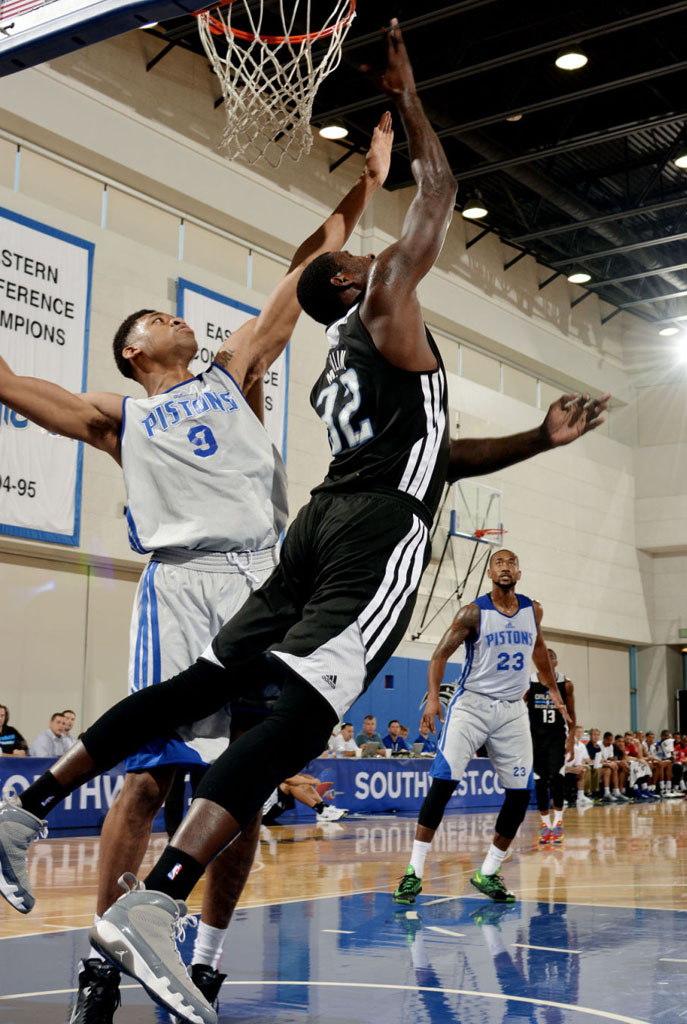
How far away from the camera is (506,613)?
305 inches

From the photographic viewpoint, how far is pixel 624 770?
75.3 feet

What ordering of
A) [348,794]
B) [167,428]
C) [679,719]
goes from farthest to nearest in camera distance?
[679,719]
[348,794]
[167,428]

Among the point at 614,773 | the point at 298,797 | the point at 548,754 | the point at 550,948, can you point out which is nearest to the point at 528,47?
the point at 548,754

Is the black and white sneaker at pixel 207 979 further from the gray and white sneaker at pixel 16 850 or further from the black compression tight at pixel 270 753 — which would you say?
the black compression tight at pixel 270 753

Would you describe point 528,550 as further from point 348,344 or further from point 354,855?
point 348,344

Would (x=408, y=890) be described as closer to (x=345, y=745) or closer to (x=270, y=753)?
(x=270, y=753)

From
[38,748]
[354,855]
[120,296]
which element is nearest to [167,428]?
[354,855]

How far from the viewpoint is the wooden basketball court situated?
150 inches

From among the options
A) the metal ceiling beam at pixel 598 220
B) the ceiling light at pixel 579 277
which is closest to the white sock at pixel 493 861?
the metal ceiling beam at pixel 598 220

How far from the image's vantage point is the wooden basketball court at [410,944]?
3.80 metres

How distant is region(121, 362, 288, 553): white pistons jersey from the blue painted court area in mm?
1585

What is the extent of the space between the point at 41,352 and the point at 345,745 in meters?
7.29

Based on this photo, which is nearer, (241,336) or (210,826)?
(210,826)

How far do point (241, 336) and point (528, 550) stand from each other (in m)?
22.1
